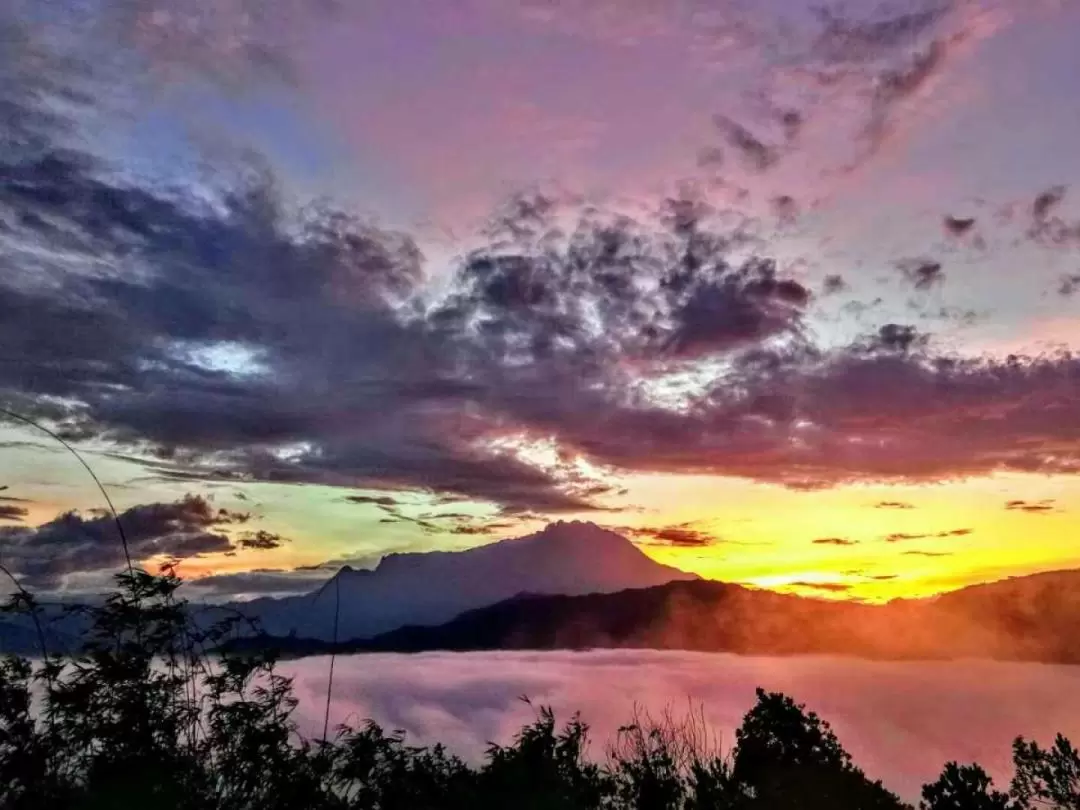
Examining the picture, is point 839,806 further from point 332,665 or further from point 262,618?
point 262,618

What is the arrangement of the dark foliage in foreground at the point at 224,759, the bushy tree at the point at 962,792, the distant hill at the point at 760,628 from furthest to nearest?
the distant hill at the point at 760,628, the bushy tree at the point at 962,792, the dark foliage in foreground at the point at 224,759

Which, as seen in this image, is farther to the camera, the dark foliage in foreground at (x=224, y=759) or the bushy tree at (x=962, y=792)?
the bushy tree at (x=962, y=792)

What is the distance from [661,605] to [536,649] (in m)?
42.8

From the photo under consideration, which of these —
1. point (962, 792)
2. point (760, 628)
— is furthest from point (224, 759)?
point (760, 628)

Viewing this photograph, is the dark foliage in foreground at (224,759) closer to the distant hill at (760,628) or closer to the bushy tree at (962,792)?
the bushy tree at (962,792)

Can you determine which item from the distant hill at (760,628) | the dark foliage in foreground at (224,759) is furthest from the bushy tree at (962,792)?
the distant hill at (760,628)

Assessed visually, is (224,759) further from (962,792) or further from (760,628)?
(760,628)

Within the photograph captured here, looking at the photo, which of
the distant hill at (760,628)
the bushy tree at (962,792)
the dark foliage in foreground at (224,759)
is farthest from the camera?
the distant hill at (760,628)

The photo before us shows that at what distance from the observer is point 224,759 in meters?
15.1

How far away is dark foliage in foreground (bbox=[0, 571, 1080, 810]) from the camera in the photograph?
542 inches

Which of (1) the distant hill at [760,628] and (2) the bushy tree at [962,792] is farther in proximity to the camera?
(1) the distant hill at [760,628]

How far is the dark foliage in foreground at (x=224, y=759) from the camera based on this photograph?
1377cm

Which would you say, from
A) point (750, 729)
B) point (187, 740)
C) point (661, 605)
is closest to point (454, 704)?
point (750, 729)

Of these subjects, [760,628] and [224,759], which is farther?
[760,628]
